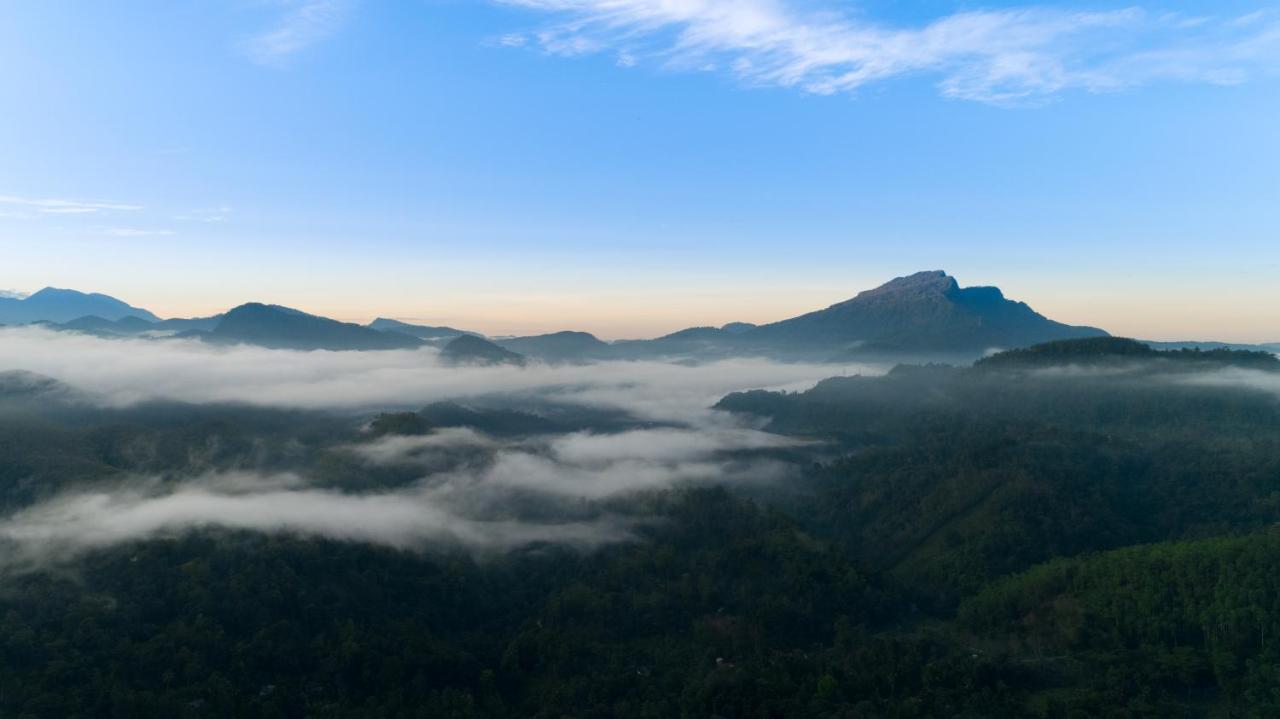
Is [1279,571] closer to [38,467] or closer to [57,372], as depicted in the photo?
[38,467]

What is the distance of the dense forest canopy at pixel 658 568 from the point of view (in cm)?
5675

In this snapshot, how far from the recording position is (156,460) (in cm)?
10825

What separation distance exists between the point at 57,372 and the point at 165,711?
177m

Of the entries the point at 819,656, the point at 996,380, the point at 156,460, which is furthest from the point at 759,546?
the point at 996,380

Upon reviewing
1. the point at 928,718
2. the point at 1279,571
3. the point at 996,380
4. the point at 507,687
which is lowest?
the point at 507,687

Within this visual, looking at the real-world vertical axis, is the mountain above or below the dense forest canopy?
above

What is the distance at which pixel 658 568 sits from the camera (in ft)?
299

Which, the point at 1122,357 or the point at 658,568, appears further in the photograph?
the point at 1122,357

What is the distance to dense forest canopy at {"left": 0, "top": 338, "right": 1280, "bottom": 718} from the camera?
56750 millimetres

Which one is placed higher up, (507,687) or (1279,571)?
(1279,571)

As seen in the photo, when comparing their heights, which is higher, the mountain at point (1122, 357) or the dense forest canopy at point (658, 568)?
the mountain at point (1122, 357)

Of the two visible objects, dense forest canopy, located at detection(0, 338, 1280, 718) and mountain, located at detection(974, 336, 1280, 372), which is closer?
dense forest canopy, located at detection(0, 338, 1280, 718)

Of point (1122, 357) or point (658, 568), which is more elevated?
point (1122, 357)

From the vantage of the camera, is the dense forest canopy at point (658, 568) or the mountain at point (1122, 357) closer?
the dense forest canopy at point (658, 568)
